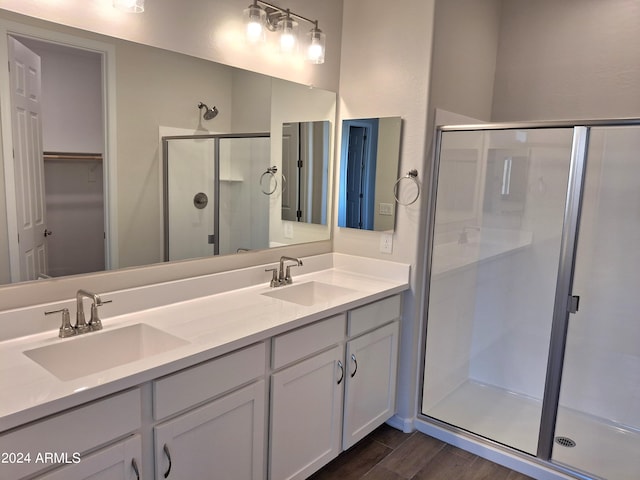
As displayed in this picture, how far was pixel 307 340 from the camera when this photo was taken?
1.95 metres

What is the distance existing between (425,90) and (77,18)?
165 centimetres

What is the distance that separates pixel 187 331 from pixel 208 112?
3.42 feet

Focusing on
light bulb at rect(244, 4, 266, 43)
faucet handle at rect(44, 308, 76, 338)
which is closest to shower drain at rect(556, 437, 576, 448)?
faucet handle at rect(44, 308, 76, 338)

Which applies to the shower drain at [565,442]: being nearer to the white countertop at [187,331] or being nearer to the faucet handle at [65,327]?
the white countertop at [187,331]

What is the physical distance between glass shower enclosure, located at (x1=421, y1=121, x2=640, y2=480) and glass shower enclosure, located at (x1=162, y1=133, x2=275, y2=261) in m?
0.99

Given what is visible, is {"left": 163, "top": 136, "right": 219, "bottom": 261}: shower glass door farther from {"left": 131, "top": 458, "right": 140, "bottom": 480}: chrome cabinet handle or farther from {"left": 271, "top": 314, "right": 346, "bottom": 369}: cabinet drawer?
{"left": 131, "top": 458, "right": 140, "bottom": 480}: chrome cabinet handle

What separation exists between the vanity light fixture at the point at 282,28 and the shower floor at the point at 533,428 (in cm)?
222

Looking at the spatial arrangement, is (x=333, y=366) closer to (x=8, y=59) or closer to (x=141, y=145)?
(x=141, y=145)

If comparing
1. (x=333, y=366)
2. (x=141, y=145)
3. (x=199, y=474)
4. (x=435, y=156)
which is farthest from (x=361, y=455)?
(x=141, y=145)

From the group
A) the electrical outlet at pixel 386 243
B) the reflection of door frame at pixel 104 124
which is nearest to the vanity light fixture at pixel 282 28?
the reflection of door frame at pixel 104 124

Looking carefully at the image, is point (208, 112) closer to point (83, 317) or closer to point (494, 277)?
point (83, 317)

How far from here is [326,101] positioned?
2.78m

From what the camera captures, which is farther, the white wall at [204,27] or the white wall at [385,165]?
the white wall at [385,165]

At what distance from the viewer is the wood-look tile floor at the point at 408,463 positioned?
7.54 ft
